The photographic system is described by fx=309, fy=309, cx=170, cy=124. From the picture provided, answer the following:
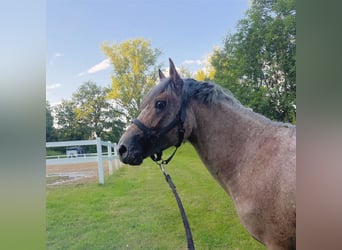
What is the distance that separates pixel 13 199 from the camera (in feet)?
3.56

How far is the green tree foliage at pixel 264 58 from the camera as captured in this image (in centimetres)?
168

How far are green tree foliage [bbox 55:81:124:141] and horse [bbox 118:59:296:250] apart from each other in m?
0.20

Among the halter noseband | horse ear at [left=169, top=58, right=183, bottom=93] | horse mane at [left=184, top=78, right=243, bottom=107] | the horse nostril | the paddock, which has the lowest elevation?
the paddock

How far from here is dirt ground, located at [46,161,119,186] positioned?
1.56m

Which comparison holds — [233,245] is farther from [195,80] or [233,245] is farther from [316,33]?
[316,33]

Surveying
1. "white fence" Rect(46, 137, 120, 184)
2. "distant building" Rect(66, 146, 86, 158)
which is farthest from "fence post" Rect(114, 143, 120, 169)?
"distant building" Rect(66, 146, 86, 158)

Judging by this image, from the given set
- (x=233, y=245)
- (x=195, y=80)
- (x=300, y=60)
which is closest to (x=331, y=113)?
(x=300, y=60)

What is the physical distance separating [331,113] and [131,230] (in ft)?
3.65

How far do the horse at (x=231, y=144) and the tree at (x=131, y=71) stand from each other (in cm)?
14

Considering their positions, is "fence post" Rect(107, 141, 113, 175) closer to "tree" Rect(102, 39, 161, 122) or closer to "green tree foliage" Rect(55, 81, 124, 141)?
"green tree foliage" Rect(55, 81, 124, 141)

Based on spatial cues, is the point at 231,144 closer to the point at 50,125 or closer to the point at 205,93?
the point at 205,93

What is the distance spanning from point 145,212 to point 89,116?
1.92ft

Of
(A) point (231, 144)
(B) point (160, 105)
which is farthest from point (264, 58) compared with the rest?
(B) point (160, 105)

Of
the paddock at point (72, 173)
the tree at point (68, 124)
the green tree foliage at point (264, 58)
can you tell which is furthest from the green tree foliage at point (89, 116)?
the green tree foliage at point (264, 58)
